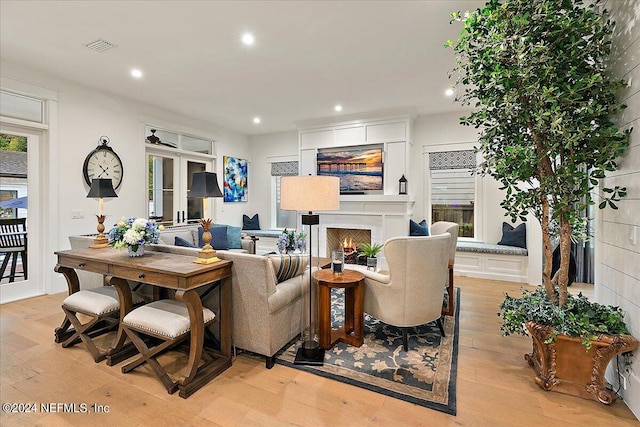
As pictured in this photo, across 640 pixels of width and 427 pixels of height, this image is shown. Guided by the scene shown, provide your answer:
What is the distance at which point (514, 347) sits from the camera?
8.75 ft

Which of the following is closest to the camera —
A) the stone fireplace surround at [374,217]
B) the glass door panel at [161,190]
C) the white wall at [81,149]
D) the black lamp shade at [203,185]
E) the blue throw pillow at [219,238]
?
the black lamp shade at [203,185]

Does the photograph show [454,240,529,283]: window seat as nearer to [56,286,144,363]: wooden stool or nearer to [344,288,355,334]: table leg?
[344,288,355,334]: table leg

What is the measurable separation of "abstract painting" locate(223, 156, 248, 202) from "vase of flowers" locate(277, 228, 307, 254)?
3341 mm

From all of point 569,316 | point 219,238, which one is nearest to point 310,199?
point 569,316

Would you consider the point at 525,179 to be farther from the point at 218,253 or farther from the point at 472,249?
the point at 472,249

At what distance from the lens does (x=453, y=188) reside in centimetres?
564

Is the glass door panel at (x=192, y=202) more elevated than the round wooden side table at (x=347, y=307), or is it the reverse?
the glass door panel at (x=192, y=202)

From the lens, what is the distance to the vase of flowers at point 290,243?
13.5 ft

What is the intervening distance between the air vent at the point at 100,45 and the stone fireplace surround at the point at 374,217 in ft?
11.8

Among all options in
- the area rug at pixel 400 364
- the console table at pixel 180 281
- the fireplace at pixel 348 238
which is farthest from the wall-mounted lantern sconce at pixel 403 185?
the console table at pixel 180 281

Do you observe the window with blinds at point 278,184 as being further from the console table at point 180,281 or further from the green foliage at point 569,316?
the green foliage at point 569,316

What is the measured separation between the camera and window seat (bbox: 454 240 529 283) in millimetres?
4758

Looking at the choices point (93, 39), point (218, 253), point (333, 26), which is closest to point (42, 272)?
point (93, 39)

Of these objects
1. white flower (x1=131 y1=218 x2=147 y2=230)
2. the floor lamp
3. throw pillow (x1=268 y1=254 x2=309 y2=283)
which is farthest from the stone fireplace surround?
white flower (x1=131 y1=218 x2=147 y2=230)
